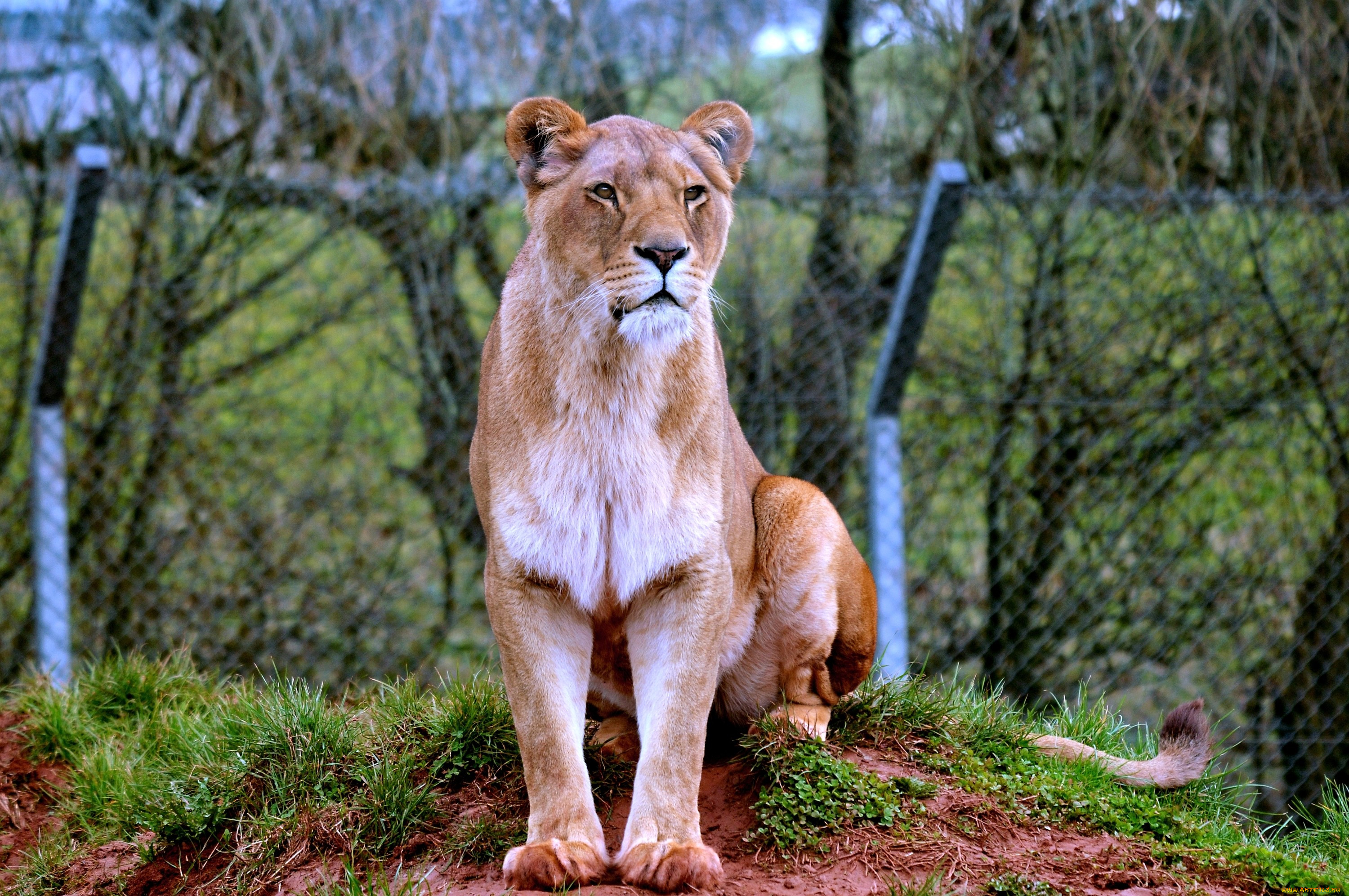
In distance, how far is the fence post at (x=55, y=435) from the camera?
5594 mm

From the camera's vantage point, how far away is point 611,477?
321 cm

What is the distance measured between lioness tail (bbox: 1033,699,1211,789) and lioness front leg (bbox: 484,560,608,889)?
1.69m

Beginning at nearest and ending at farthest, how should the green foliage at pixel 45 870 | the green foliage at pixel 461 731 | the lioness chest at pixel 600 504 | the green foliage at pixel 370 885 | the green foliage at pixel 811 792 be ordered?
the green foliage at pixel 370 885, the lioness chest at pixel 600 504, the green foliage at pixel 811 792, the green foliage at pixel 45 870, the green foliage at pixel 461 731

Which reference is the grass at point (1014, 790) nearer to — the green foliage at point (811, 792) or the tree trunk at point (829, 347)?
the green foliage at point (811, 792)

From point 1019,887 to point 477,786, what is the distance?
1535 mm

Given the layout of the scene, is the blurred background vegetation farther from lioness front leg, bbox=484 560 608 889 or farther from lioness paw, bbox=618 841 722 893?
lioness paw, bbox=618 841 722 893

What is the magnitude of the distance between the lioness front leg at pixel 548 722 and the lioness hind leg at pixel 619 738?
54cm

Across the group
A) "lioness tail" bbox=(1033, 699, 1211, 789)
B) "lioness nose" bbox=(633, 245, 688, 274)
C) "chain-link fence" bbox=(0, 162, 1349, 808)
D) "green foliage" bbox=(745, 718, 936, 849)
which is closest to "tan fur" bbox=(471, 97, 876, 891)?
"lioness nose" bbox=(633, 245, 688, 274)

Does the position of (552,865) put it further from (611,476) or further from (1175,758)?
(1175,758)

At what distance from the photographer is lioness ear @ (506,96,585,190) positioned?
338cm

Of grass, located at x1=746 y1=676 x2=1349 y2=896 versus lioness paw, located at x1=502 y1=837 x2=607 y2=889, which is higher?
lioness paw, located at x1=502 y1=837 x2=607 y2=889

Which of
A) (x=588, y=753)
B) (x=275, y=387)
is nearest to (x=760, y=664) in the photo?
(x=588, y=753)

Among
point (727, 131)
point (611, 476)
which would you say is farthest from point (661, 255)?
point (727, 131)

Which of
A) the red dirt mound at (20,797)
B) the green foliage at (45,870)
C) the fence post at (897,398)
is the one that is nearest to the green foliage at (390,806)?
the green foliage at (45,870)
